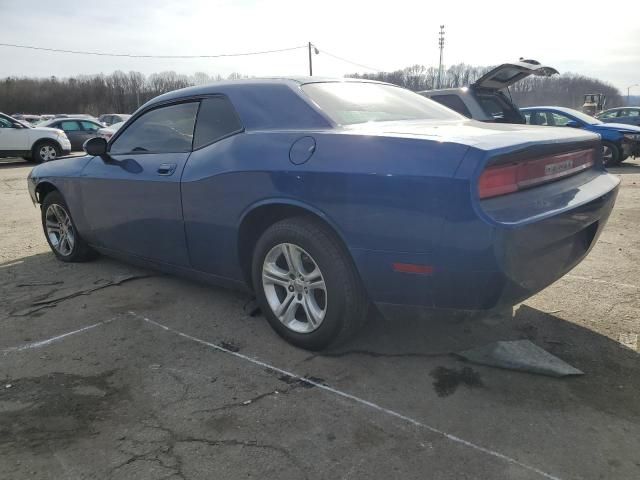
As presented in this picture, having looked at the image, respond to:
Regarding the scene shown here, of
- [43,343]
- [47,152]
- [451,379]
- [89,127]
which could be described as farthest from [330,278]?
[89,127]

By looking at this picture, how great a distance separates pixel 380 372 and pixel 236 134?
1679mm

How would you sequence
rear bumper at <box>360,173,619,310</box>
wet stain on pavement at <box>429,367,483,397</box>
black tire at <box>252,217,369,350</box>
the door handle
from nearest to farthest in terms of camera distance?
rear bumper at <box>360,173,619,310</box>, wet stain on pavement at <box>429,367,483,397</box>, black tire at <box>252,217,369,350</box>, the door handle

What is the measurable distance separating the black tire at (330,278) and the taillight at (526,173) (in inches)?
32.0

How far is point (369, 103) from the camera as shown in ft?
10.9

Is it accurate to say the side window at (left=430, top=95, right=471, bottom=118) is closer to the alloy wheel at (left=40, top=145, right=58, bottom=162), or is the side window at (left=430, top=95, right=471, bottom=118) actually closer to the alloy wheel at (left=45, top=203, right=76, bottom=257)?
the alloy wheel at (left=45, top=203, right=76, bottom=257)

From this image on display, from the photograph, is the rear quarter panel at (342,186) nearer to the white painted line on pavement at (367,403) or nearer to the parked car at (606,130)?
the white painted line on pavement at (367,403)

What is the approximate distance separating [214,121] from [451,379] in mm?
2180

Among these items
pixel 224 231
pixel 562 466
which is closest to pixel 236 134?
pixel 224 231

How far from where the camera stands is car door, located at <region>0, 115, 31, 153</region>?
15.1 m

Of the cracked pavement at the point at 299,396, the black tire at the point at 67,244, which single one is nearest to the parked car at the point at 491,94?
the cracked pavement at the point at 299,396

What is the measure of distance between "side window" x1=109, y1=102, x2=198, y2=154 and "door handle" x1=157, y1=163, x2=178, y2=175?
0.40 ft

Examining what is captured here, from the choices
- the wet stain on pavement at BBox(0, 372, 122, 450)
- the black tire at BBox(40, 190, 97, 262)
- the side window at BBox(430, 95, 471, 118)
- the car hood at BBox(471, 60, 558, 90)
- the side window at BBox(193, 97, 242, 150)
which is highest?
the car hood at BBox(471, 60, 558, 90)

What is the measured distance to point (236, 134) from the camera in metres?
3.22

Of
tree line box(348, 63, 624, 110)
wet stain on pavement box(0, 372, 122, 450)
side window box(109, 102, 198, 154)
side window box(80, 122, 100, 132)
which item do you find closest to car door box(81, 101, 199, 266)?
side window box(109, 102, 198, 154)
